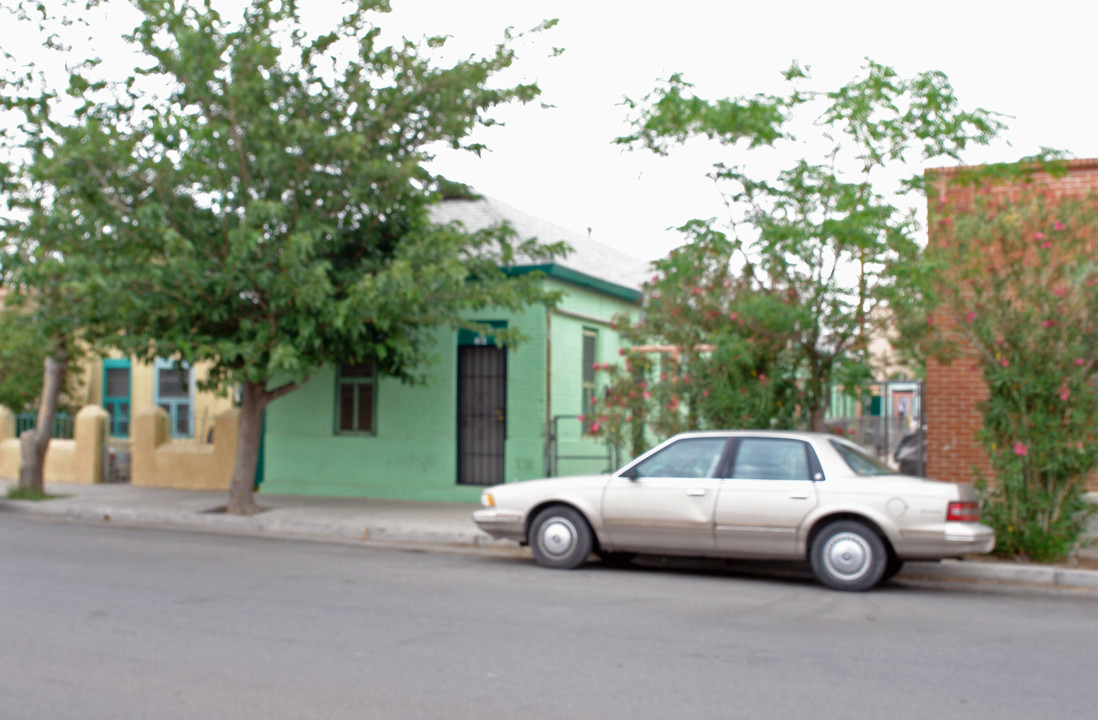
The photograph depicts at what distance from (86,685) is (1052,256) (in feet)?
29.4

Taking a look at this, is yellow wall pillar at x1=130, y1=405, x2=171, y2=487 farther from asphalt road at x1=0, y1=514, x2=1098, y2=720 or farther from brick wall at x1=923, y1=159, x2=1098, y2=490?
brick wall at x1=923, y1=159, x2=1098, y2=490

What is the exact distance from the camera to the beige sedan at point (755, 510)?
8758mm

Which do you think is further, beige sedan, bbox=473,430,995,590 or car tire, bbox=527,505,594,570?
car tire, bbox=527,505,594,570

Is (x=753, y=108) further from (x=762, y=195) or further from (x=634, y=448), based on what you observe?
(x=634, y=448)

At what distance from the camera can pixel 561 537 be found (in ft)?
32.7

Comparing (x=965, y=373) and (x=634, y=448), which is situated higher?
(x=965, y=373)

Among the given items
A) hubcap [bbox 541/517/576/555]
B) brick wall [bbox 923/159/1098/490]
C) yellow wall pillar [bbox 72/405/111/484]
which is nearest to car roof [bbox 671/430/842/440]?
hubcap [bbox 541/517/576/555]

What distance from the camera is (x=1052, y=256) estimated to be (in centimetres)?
992

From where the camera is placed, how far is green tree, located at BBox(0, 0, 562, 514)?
479 inches

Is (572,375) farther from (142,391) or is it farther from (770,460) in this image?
(142,391)

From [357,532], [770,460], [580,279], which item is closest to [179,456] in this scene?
[357,532]

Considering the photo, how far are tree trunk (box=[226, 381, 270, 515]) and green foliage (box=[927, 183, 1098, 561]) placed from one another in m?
9.05

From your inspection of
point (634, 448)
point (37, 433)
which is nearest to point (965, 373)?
point (634, 448)

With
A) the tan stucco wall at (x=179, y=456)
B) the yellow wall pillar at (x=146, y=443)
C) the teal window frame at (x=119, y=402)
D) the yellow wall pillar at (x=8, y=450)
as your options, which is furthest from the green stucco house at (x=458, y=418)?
the teal window frame at (x=119, y=402)
